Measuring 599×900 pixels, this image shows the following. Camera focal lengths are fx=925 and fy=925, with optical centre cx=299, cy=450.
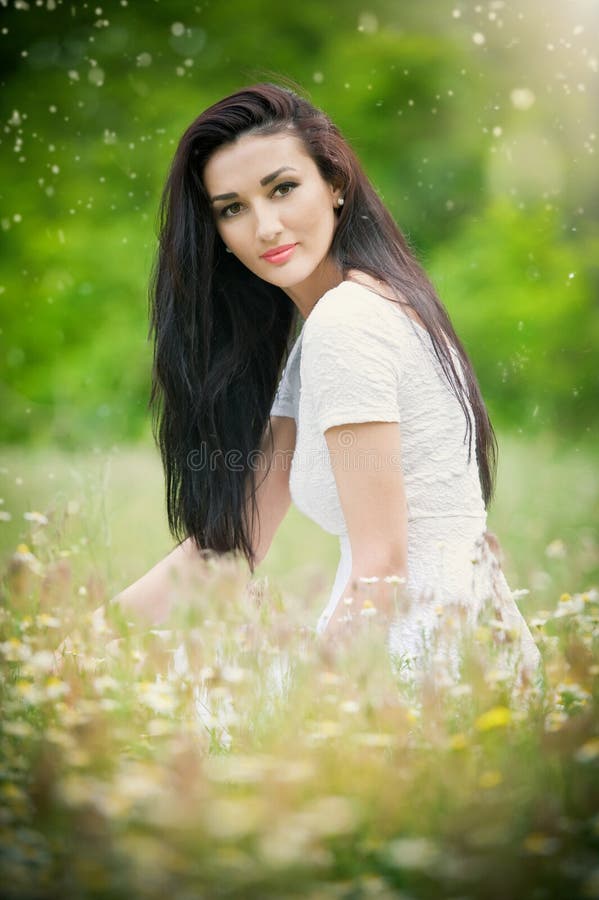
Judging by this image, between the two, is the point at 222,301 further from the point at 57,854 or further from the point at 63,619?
the point at 57,854

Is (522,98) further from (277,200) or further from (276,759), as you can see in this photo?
(276,759)

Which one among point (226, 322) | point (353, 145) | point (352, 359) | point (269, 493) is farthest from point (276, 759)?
point (353, 145)

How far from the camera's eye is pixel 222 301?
8.02 ft

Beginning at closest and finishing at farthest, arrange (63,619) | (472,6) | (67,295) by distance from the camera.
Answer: (63,619) < (472,6) < (67,295)

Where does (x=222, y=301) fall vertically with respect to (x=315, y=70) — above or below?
below

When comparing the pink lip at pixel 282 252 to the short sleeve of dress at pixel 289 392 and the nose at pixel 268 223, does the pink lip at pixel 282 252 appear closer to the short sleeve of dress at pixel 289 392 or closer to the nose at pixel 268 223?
the nose at pixel 268 223

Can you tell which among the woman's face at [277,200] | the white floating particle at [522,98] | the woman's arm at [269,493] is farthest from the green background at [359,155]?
the woman's face at [277,200]

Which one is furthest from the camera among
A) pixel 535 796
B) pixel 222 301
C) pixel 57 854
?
pixel 222 301

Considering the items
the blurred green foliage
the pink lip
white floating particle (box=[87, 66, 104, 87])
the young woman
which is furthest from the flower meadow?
white floating particle (box=[87, 66, 104, 87])

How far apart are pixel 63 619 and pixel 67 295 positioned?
6423 mm

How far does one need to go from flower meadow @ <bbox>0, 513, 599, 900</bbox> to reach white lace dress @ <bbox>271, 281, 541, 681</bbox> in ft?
0.72

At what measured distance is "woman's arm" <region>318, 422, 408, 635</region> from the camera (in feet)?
5.99

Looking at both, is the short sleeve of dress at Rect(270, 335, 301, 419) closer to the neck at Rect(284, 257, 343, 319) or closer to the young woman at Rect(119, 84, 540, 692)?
the young woman at Rect(119, 84, 540, 692)

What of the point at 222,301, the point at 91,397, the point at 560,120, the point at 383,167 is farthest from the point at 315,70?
the point at 222,301
